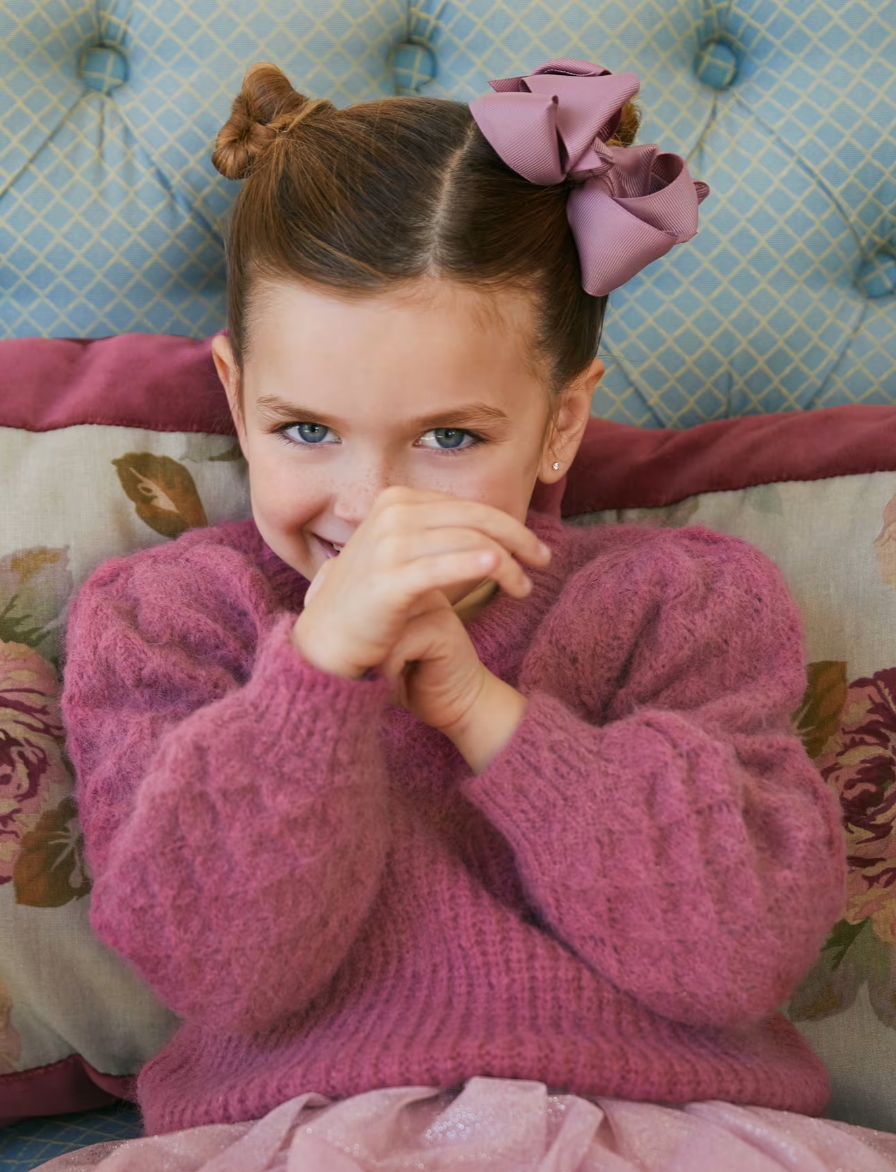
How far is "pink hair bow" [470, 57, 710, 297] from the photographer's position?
0.89 m

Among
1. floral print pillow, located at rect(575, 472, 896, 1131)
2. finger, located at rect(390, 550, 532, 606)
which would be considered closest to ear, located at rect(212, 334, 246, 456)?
finger, located at rect(390, 550, 532, 606)

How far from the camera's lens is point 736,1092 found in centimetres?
82

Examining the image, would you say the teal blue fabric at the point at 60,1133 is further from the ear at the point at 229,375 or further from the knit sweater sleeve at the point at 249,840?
the ear at the point at 229,375

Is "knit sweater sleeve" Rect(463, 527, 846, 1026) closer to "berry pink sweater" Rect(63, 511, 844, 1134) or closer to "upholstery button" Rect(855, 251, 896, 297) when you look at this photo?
"berry pink sweater" Rect(63, 511, 844, 1134)

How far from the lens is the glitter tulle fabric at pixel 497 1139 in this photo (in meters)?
0.73

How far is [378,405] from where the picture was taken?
84cm

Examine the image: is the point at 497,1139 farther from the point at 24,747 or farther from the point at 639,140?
the point at 639,140

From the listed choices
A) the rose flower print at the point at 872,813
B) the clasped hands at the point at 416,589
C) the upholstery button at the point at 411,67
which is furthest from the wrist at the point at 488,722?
the upholstery button at the point at 411,67

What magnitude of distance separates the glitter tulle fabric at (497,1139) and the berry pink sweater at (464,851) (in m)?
0.02

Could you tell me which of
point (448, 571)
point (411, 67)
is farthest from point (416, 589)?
point (411, 67)

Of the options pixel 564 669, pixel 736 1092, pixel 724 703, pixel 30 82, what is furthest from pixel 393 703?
pixel 30 82

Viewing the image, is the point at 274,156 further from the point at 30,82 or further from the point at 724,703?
the point at 724,703

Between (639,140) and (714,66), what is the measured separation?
15 centimetres

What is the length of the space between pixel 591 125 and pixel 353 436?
306 mm
